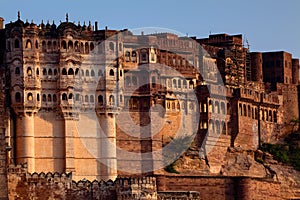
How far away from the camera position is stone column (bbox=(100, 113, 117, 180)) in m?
80.6

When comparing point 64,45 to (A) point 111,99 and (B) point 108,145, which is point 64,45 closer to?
(A) point 111,99

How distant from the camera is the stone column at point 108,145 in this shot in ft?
264

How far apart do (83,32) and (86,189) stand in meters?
14.4

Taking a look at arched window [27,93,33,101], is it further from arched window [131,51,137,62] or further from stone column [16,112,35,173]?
arched window [131,51,137,62]

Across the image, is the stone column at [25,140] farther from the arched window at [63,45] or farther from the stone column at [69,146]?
the arched window at [63,45]

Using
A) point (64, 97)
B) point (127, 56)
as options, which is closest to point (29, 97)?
point (64, 97)

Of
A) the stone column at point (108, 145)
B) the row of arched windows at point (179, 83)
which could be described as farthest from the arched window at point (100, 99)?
the row of arched windows at point (179, 83)

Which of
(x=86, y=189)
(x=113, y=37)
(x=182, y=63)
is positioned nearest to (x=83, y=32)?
(x=113, y=37)

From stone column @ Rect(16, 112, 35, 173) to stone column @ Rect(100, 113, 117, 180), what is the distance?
4212 mm

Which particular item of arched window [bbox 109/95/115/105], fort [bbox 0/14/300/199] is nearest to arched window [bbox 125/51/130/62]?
fort [bbox 0/14/300/199]

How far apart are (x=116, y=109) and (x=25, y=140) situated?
19.3ft

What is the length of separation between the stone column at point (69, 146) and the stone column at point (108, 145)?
185cm

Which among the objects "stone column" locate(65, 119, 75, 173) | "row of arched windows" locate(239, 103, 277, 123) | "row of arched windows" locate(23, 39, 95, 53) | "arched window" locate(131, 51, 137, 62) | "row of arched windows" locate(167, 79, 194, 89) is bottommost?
"stone column" locate(65, 119, 75, 173)

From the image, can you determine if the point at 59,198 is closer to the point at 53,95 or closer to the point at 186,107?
the point at 53,95
